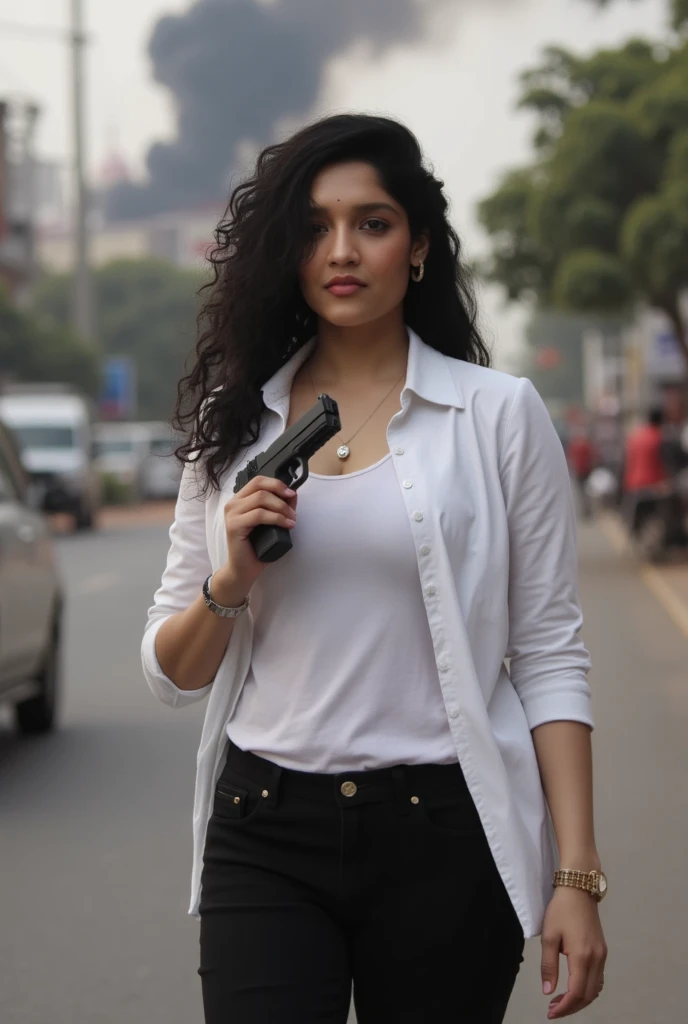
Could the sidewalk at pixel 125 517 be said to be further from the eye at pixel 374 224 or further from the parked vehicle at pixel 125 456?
the eye at pixel 374 224

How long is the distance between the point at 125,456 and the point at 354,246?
46.9 metres

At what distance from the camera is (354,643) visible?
2623mm

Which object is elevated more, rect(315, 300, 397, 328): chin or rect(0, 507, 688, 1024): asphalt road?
rect(315, 300, 397, 328): chin

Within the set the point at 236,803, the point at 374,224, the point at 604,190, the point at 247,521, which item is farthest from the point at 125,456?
the point at 247,521

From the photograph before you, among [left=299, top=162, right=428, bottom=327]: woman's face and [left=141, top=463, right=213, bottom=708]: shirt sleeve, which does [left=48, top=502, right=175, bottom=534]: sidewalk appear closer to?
[left=141, top=463, right=213, bottom=708]: shirt sleeve

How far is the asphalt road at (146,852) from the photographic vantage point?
→ 5066 mm

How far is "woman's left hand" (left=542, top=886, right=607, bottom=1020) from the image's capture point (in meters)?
2.53

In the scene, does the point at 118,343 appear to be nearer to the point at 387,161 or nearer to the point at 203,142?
the point at 203,142

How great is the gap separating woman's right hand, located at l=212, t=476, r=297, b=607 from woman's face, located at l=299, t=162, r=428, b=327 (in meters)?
0.34

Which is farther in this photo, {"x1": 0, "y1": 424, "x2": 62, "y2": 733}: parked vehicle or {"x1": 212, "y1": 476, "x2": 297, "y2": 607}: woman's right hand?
{"x1": 0, "y1": 424, "x2": 62, "y2": 733}: parked vehicle

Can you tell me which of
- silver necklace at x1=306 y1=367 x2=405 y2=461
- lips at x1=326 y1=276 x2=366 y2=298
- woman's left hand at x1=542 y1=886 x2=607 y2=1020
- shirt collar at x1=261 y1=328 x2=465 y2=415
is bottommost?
woman's left hand at x1=542 y1=886 x2=607 y2=1020

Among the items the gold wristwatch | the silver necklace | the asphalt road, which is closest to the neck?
the silver necklace

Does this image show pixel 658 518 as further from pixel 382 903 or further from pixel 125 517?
pixel 125 517

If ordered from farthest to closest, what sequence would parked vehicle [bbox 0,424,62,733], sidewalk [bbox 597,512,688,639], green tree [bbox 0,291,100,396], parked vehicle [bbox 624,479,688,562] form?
green tree [bbox 0,291,100,396]
parked vehicle [bbox 624,479,688,562]
sidewalk [bbox 597,512,688,639]
parked vehicle [bbox 0,424,62,733]
